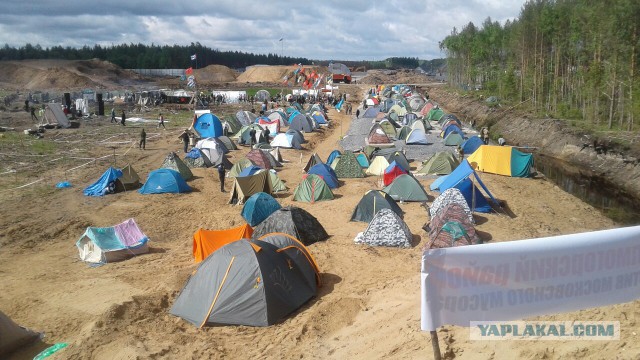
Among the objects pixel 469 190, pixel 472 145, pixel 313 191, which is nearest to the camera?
pixel 469 190

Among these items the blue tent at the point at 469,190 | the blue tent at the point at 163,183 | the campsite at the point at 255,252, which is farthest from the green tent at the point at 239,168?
the blue tent at the point at 469,190

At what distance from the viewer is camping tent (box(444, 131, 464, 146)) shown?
34.5 m

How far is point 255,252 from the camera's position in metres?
10.8

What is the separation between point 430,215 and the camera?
16.8 metres

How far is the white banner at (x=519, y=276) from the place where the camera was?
17.3ft

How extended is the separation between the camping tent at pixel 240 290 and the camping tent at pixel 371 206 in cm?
663

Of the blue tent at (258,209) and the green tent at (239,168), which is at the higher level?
the green tent at (239,168)

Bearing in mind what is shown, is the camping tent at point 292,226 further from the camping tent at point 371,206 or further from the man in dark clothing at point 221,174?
the man in dark clothing at point 221,174

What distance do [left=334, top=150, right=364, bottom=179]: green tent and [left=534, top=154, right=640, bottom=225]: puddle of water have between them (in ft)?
34.2

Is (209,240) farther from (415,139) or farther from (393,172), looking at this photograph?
(415,139)

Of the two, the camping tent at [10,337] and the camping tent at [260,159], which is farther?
the camping tent at [260,159]

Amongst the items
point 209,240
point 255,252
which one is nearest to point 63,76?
point 209,240

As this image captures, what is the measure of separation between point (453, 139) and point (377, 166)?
11.2 m

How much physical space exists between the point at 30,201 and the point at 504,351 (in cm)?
1849
